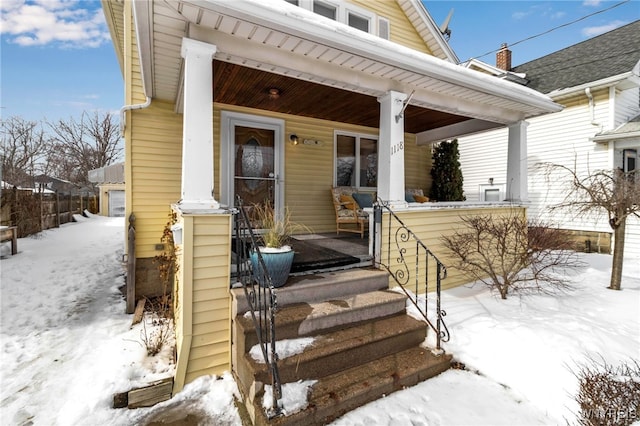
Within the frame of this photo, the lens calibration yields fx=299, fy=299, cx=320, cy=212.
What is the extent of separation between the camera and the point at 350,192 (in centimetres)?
614

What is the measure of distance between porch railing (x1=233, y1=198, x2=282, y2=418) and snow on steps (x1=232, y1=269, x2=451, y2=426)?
3.6 inches

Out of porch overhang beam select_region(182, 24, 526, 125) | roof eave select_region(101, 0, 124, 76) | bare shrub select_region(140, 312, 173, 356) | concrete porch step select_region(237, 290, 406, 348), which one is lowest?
bare shrub select_region(140, 312, 173, 356)

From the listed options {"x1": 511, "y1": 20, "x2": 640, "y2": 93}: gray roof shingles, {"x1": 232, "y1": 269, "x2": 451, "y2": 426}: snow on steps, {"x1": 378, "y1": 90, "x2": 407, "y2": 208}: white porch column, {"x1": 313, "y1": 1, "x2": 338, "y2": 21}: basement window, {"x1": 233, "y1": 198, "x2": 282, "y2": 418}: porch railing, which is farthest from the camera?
{"x1": 511, "y1": 20, "x2": 640, "y2": 93}: gray roof shingles

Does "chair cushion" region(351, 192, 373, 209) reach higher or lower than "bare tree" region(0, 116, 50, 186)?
lower

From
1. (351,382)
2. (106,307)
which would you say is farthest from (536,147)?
(106,307)

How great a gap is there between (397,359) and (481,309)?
169cm

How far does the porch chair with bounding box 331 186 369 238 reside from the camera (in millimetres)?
5566

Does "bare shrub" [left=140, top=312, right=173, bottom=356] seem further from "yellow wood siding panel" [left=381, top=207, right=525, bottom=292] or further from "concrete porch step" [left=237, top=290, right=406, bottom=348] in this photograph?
"yellow wood siding panel" [left=381, top=207, right=525, bottom=292]

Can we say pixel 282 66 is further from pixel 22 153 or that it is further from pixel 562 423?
pixel 22 153

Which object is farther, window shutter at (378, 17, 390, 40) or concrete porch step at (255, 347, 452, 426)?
window shutter at (378, 17, 390, 40)

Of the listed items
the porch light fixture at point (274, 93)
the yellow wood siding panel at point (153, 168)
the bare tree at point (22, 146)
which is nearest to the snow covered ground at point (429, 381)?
the yellow wood siding panel at point (153, 168)

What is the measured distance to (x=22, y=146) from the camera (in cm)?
1689

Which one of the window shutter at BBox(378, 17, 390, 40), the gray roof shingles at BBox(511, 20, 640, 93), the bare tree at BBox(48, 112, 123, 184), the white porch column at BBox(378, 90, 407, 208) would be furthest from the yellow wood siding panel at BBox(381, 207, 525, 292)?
the bare tree at BBox(48, 112, 123, 184)

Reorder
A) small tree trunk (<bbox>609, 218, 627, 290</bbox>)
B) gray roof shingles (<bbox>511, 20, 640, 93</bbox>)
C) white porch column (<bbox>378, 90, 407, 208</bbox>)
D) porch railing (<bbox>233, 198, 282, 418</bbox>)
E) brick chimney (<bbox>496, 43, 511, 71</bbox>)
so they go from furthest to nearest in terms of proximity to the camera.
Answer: brick chimney (<bbox>496, 43, 511, 71</bbox>), gray roof shingles (<bbox>511, 20, 640, 93</bbox>), small tree trunk (<bbox>609, 218, 627, 290</bbox>), white porch column (<bbox>378, 90, 407, 208</bbox>), porch railing (<bbox>233, 198, 282, 418</bbox>)
